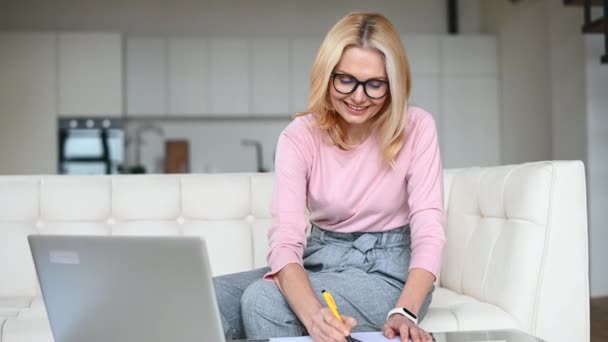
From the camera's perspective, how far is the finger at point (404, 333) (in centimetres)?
120

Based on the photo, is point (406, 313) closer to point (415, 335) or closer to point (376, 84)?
point (415, 335)

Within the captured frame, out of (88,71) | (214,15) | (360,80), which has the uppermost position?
(214,15)

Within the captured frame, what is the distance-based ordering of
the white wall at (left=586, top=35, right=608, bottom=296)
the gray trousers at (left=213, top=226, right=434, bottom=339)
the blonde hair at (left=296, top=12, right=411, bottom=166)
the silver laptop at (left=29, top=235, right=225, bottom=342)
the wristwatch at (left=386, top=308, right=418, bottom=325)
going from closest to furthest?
the silver laptop at (left=29, top=235, right=225, bottom=342) < the wristwatch at (left=386, top=308, right=418, bottom=325) < the gray trousers at (left=213, top=226, right=434, bottom=339) < the blonde hair at (left=296, top=12, right=411, bottom=166) < the white wall at (left=586, top=35, right=608, bottom=296)

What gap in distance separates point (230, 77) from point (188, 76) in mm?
380

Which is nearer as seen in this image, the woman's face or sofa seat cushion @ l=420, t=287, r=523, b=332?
the woman's face

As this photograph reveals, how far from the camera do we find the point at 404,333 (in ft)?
3.97

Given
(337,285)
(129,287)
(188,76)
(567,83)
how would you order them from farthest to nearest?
1. (188,76)
2. (567,83)
3. (337,285)
4. (129,287)

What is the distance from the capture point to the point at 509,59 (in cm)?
659

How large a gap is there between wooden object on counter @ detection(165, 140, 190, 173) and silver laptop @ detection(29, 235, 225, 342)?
5.71 m

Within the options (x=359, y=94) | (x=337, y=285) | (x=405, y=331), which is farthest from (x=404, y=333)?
(x=359, y=94)

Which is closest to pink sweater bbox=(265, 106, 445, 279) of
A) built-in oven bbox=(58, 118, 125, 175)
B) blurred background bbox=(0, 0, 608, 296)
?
blurred background bbox=(0, 0, 608, 296)

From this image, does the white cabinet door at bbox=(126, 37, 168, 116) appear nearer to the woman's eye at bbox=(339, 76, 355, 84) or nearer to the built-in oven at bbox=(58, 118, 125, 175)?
the built-in oven at bbox=(58, 118, 125, 175)

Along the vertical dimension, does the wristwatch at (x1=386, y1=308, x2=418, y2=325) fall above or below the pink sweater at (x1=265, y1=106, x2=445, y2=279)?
below

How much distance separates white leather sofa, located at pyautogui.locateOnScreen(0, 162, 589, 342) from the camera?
177 cm
